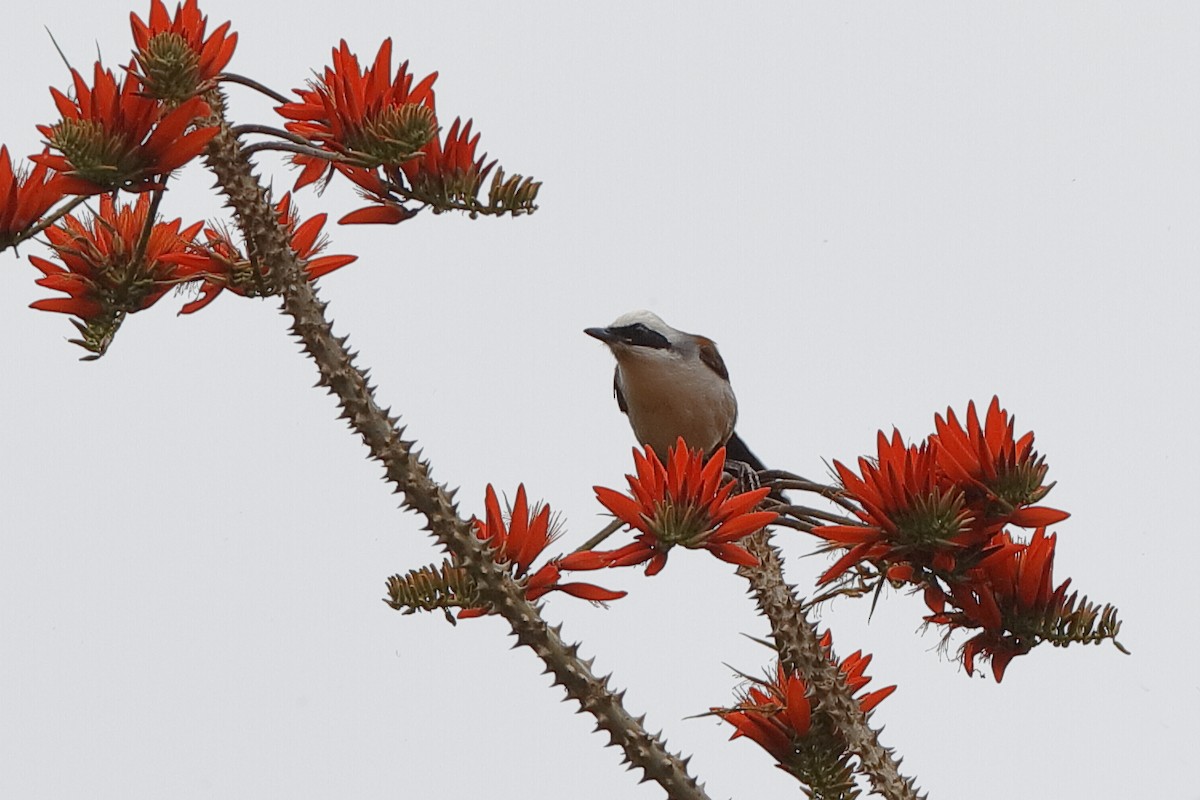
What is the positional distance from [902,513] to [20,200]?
2.46 feet

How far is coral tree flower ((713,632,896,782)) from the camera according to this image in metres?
1.26

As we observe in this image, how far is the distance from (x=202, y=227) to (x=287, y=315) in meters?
0.20

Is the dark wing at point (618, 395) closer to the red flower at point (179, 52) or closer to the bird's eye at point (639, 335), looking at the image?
the bird's eye at point (639, 335)

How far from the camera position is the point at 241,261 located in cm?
126

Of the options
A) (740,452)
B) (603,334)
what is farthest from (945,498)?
(740,452)

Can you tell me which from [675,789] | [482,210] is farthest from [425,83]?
[675,789]

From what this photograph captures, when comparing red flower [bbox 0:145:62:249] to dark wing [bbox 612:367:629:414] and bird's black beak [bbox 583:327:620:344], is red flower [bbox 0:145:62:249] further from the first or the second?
dark wing [bbox 612:367:629:414]

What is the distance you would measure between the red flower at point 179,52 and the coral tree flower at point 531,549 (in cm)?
42

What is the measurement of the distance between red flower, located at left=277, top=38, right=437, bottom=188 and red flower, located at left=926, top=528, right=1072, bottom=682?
1.96ft

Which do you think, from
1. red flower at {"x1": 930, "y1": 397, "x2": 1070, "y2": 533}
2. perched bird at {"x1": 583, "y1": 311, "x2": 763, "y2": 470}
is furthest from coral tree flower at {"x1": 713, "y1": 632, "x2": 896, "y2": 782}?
perched bird at {"x1": 583, "y1": 311, "x2": 763, "y2": 470}

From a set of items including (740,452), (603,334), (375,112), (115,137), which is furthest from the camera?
(740,452)

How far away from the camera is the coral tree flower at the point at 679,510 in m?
1.14

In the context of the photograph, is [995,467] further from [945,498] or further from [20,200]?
[20,200]

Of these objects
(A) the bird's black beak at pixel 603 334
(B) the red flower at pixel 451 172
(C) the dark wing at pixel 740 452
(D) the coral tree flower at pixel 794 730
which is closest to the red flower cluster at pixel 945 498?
(D) the coral tree flower at pixel 794 730
